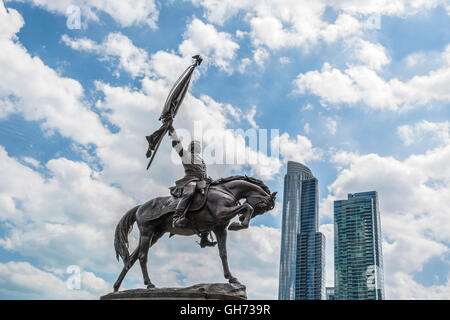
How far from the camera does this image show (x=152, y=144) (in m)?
13.4

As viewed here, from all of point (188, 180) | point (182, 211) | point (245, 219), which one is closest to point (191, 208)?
point (182, 211)

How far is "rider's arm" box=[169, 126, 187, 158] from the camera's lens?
502 inches

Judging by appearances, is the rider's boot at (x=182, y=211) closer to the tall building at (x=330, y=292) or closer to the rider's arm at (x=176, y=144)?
the rider's arm at (x=176, y=144)

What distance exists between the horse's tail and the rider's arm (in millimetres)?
2255

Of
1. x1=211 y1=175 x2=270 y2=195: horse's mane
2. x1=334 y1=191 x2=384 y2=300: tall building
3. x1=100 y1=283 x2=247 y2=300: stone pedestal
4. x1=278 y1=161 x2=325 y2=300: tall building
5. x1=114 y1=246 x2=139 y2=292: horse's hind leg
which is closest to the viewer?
x1=100 y1=283 x2=247 y2=300: stone pedestal

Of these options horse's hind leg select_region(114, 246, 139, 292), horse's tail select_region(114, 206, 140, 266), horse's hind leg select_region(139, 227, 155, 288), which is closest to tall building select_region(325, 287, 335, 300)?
horse's tail select_region(114, 206, 140, 266)

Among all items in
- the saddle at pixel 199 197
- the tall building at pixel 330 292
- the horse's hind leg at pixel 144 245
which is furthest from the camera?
the tall building at pixel 330 292

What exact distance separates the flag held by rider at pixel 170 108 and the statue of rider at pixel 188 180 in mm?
323

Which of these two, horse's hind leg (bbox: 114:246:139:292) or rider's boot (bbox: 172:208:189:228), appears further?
horse's hind leg (bbox: 114:246:139:292)

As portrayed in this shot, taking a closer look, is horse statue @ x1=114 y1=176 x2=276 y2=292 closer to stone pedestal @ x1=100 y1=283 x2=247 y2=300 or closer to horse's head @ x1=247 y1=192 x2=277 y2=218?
horse's head @ x1=247 y1=192 x2=277 y2=218

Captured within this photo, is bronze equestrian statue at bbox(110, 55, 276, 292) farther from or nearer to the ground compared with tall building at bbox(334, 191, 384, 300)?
nearer to the ground

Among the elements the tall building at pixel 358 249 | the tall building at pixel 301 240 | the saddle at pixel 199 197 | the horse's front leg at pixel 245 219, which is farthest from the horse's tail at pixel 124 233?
the tall building at pixel 301 240

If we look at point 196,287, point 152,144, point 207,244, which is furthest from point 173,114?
point 196,287

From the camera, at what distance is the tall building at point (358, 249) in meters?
82.6
